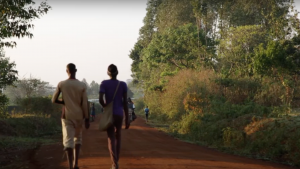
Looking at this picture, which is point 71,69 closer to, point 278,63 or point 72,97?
point 72,97

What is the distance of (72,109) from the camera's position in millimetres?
7223

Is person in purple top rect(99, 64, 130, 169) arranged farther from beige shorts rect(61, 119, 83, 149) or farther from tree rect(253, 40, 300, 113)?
tree rect(253, 40, 300, 113)

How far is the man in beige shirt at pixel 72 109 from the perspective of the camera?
23.5ft

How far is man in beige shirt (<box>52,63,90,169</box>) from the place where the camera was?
23.5 ft

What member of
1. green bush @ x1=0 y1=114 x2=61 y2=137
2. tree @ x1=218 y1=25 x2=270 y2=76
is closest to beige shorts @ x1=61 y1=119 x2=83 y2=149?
green bush @ x1=0 y1=114 x2=61 y2=137

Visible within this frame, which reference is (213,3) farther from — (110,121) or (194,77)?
(110,121)

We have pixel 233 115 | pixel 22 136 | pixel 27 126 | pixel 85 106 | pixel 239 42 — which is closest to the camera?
pixel 85 106

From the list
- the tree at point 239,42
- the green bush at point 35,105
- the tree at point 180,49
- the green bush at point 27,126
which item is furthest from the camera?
the tree at point 180,49

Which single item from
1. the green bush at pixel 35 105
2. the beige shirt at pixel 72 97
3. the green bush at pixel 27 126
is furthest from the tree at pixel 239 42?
the beige shirt at pixel 72 97

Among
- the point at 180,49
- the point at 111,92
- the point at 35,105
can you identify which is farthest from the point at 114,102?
the point at 180,49

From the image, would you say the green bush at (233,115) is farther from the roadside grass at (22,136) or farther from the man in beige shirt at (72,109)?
the roadside grass at (22,136)

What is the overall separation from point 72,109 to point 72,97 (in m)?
0.24

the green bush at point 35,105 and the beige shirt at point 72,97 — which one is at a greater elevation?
the beige shirt at point 72,97

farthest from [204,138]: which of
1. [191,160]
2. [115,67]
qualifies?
[115,67]
